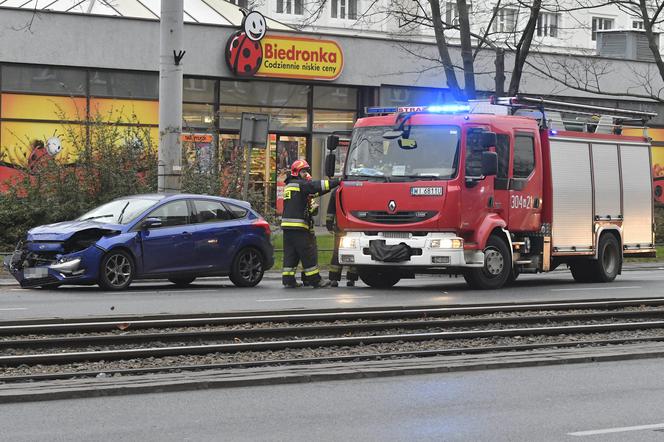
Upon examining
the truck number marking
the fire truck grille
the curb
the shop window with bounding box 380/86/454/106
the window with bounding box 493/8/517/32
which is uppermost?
the window with bounding box 493/8/517/32

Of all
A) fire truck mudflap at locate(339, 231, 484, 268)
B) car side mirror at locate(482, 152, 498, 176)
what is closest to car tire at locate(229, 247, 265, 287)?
fire truck mudflap at locate(339, 231, 484, 268)

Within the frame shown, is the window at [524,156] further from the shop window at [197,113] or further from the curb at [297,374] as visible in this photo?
the shop window at [197,113]

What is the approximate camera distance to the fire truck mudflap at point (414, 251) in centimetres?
1867

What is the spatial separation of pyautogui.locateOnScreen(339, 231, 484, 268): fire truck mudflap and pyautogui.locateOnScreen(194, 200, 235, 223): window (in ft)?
7.00

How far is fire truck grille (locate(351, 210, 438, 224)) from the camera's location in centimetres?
1877

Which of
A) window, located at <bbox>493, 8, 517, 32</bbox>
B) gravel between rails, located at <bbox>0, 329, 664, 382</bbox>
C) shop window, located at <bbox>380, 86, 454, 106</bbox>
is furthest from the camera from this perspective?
window, located at <bbox>493, 8, 517, 32</bbox>

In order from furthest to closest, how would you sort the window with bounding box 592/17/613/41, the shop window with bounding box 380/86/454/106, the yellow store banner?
the window with bounding box 592/17/613/41 → the shop window with bounding box 380/86/454/106 → the yellow store banner

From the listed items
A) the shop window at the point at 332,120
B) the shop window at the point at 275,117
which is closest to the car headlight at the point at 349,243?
the shop window at the point at 275,117

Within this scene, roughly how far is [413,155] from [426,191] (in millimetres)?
617

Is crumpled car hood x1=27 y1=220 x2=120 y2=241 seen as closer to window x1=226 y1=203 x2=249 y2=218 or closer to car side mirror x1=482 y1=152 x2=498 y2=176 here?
window x1=226 y1=203 x2=249 y2=218

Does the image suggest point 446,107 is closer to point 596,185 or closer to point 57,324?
point 596,185

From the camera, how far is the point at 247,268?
19984mm

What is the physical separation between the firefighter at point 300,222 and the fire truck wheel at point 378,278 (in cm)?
101

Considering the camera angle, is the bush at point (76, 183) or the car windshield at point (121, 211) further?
the bush at point (76, 183)
